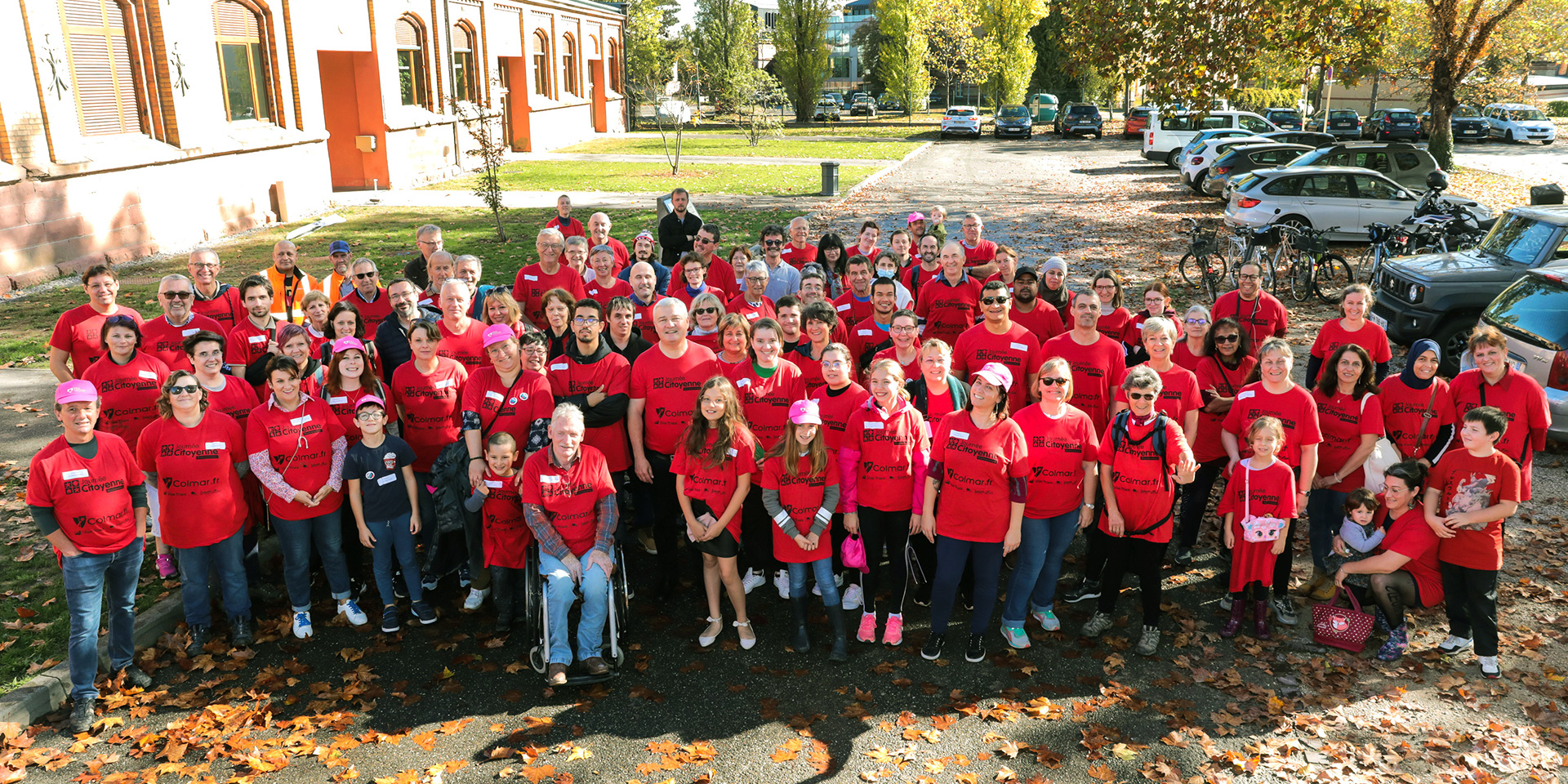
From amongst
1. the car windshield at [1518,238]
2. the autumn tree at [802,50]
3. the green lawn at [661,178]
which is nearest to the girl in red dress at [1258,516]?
the car windshield at [1518,238]

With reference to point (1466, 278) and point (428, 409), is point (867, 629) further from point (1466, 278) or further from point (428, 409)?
point (1466, 278)

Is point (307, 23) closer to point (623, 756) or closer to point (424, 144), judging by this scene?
point (424, 144)

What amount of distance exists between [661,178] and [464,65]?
9.53 metres

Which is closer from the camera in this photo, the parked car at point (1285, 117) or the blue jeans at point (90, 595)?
the blue jeans at point (90, 595)

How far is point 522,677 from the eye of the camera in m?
5.62

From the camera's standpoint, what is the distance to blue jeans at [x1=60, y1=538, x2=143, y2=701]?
16.9ft

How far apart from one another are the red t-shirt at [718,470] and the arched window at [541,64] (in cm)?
3832

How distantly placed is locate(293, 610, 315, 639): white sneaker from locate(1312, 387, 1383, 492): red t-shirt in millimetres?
6673

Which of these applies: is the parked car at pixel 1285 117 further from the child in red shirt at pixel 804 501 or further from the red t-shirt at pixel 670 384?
the child in red shirt at pixel 804 501

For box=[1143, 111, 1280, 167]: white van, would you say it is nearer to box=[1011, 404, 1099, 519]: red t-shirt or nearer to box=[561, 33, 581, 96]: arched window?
Result: box=[561, 33, 581, 96]: arched window

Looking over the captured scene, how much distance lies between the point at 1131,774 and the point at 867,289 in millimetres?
4680

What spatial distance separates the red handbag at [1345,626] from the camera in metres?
5.84

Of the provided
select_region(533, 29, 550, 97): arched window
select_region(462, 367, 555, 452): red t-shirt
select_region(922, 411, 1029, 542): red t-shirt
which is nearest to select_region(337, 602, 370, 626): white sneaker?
select_region(462, 367, 555, 452): red t-shirt

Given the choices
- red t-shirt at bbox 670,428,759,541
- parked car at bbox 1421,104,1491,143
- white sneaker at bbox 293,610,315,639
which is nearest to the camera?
red t-shirt at bbox 670,428,759,541
